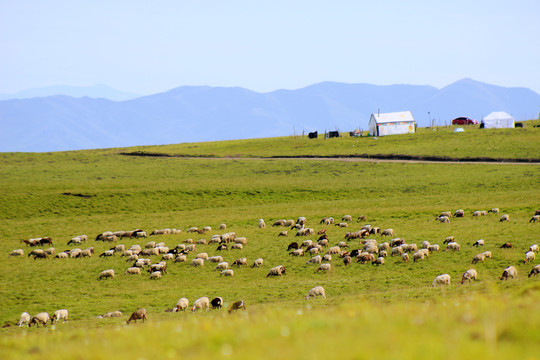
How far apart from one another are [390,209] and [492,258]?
2144 cm

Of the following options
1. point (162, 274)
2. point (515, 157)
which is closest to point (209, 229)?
point (162, 274)

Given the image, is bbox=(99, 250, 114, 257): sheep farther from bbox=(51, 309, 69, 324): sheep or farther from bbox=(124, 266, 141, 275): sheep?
bbox=(51, 309, 69, 324): sheep

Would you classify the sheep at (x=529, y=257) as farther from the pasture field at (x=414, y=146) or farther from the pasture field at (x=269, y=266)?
the pasture field at (x=414, y=146)

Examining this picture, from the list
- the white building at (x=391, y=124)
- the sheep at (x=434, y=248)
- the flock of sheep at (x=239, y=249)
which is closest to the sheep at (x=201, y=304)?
the flock of sheep at (x=239, y=249)

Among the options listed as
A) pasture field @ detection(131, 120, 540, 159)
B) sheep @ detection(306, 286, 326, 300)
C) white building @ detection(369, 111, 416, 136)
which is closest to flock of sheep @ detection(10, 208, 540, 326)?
sheep @ detection(306, 286, 326, 300)

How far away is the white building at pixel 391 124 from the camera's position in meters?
122

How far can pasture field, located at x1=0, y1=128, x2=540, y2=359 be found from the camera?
376 inches

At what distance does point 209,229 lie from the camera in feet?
148

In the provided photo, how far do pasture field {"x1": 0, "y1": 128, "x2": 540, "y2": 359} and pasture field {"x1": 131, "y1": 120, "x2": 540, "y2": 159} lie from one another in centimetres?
601

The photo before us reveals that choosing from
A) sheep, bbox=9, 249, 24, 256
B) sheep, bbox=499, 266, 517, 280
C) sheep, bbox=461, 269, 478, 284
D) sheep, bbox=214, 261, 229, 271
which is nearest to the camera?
sheep, bbox=499, 266, 517, 280

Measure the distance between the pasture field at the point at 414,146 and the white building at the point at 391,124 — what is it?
1121 centimetres

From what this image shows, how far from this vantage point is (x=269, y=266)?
32500 millimetres

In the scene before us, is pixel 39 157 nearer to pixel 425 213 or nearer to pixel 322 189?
pixel 322 189

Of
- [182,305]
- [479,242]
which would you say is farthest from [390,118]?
[182,305]
